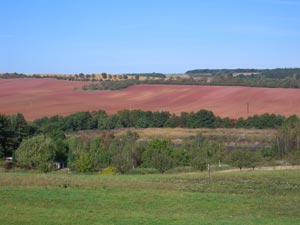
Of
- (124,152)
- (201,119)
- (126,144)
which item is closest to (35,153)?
(124,152)

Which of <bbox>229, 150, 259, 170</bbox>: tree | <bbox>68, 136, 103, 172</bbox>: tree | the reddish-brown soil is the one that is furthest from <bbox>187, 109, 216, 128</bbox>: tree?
<bbox>229, 150, 259, 170</bbox>: tree

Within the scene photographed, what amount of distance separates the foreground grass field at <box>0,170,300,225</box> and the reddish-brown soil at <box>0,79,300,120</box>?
5441cm

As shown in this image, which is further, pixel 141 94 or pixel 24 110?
pixel 141 94

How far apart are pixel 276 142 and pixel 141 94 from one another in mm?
36741

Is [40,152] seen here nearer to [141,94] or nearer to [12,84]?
[141,94]

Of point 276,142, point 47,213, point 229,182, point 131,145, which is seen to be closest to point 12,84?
point 131,145

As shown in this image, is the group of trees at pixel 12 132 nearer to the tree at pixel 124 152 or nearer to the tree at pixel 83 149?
the tree at pixel 83 149

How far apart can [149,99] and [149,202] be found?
77037 millimetres

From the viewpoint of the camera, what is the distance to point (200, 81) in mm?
117938

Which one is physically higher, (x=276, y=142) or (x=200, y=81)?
(x=200, y=81)

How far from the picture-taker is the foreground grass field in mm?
18984

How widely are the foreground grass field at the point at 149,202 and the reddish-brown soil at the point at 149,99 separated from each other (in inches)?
2142

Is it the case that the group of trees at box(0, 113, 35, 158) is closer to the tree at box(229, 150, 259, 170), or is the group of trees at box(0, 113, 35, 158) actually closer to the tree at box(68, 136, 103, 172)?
the tree at box(68, 136, 103, 172)

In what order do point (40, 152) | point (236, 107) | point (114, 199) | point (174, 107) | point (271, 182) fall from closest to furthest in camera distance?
1. point (114, 199)
2. point (271, 182)
3. point (40, 152)
4. point (236, 107)
5. point (174, 107)
